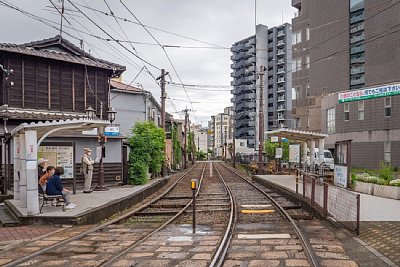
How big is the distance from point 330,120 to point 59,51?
24.0 m

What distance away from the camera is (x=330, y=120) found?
1423 inches

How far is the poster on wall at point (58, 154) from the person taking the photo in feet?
50.0

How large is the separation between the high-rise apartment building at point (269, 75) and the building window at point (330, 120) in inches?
1881

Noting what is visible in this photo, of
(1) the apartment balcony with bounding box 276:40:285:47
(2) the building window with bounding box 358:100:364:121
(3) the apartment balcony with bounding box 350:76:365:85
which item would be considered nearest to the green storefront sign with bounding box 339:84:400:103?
(2) the building window with bounding box 358:100:364:121

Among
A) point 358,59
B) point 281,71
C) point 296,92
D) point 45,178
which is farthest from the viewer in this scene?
point 281,71

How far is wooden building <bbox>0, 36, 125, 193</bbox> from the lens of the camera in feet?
57.8

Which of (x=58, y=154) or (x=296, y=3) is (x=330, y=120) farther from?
(x=296, y=3)

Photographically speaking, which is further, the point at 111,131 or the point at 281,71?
the point at 281,71

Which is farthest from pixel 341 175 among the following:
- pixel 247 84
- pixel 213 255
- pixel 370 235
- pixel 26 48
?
pixel 247 84

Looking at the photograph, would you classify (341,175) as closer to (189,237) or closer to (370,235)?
(370,235)

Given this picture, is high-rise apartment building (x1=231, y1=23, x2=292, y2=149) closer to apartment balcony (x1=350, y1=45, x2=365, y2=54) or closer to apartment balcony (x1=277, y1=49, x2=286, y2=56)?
apartment balcony (x1=277, y1=49, x2=286, y2=56)

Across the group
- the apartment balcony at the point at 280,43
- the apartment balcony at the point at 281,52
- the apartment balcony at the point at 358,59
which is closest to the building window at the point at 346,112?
the apartment balcony at the point at 358,59

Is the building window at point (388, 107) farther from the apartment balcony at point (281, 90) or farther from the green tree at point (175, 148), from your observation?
the apartment balcony at point (281, 90)

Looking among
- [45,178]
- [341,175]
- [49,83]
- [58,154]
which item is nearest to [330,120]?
[341,175]
